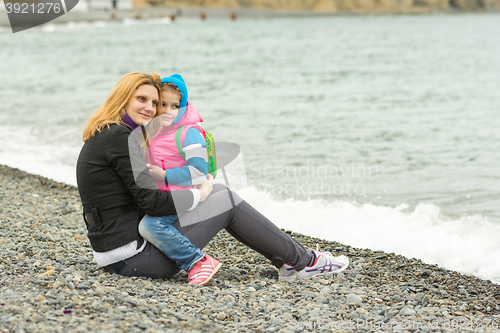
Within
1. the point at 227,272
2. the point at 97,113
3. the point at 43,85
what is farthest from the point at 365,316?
the point at 43,85

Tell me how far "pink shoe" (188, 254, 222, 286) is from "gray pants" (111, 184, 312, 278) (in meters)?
0.12

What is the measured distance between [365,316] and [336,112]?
1294cm

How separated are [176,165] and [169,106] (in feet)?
1.39

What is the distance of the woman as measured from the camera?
10.8ft

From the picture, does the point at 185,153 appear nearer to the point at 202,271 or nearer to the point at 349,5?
the point at 202,271

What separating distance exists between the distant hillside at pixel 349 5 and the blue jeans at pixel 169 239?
339 feet

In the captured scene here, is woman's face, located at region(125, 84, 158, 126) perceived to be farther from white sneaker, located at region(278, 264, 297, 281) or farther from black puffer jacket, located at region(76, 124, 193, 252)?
white sneaker, located at region(278, 264, 297, 281)

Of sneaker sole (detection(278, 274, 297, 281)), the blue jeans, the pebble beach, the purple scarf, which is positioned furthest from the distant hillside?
the blue jeans

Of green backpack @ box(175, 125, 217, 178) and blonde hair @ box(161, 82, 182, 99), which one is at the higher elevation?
blonde hair @ box(161, 82, 182, 99)

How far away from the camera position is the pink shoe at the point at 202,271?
363 centimetres

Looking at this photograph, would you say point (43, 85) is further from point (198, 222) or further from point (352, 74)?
point (198, 222)

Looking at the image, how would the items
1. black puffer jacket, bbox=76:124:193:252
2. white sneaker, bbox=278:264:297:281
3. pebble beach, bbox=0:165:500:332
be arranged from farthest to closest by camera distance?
white sneaker, bbox=278:264:297:281
black puffer jacket, bbox=76:124:193:252
pebble beach, bbox=0:165:500:332

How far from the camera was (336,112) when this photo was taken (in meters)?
15.9

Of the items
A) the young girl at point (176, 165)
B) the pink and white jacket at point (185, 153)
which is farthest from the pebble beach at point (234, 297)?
the pink and white jacket at point (185, 153)
